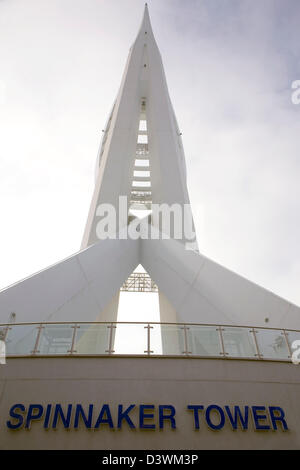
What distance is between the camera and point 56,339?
6035 millimetres

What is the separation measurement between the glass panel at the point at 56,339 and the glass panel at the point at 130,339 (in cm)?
97

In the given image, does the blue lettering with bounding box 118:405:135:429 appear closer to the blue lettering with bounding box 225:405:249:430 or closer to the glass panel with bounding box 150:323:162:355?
the glass panel with bounding box 150:323:162:355

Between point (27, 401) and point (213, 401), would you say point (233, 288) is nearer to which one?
point (213, 401)

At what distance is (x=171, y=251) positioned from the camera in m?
12.1

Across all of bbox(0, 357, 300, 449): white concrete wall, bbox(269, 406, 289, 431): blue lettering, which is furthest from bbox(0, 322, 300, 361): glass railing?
bbox(269, 406, 289, 431): blue lettering

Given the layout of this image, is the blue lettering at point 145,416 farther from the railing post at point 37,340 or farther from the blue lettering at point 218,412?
the railing post at point 37,340

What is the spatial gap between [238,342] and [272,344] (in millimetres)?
737

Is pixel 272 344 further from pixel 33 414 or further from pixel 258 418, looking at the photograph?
pixel 33 414

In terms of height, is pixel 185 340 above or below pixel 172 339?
below

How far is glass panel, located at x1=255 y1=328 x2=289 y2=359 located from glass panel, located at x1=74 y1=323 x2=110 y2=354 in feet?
9.99

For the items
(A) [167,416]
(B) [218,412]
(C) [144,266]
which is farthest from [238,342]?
(C) [144,266]

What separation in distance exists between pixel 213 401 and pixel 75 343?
2.81 meters

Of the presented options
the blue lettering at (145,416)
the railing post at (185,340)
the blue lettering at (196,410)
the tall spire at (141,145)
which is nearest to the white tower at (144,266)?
the tall spire at (141,145)

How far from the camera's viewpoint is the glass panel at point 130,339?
5899mm
